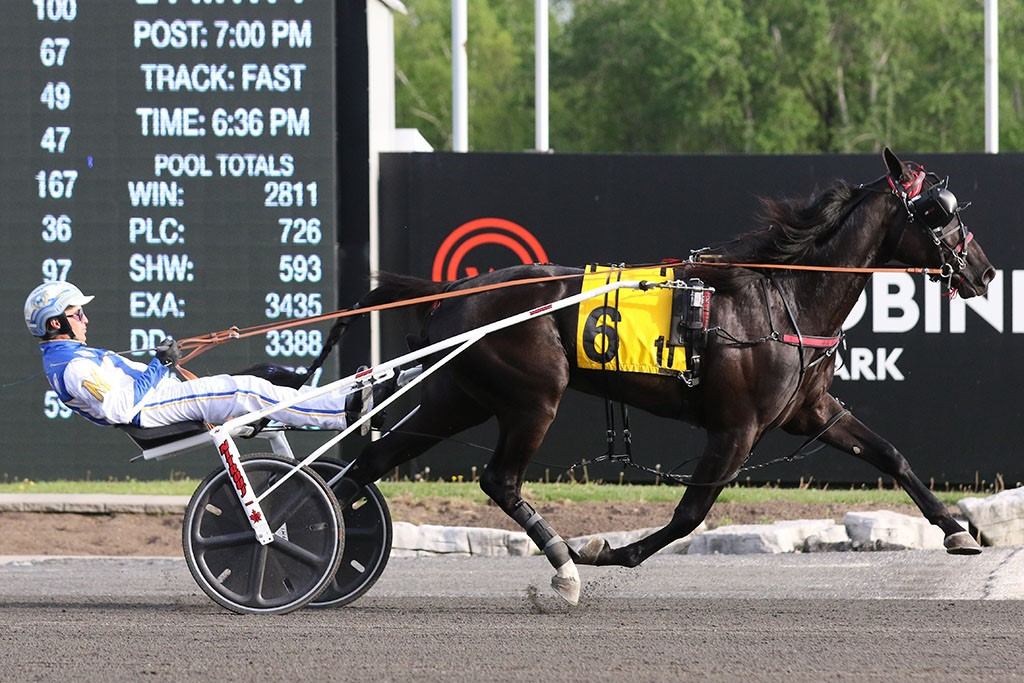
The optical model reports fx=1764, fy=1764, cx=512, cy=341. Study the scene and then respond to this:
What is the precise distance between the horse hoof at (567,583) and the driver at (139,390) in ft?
3.76

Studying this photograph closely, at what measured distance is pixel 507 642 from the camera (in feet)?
22.8

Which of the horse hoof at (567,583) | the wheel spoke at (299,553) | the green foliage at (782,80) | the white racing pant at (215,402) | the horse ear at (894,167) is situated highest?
the green foliage at (782,80)

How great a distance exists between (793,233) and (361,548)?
2.43 metres

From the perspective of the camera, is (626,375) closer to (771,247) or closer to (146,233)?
(771,247)

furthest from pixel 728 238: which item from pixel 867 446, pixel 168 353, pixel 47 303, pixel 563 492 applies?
pixel 47 303

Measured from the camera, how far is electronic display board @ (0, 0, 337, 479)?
12930 mm

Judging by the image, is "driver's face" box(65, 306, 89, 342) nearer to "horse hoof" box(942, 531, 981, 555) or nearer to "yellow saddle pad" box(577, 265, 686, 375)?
"yellow saddle pad" box(577, 265, 686, 375)

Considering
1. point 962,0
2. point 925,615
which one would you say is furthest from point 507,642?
point 962,0

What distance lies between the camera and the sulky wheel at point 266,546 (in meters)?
7.66

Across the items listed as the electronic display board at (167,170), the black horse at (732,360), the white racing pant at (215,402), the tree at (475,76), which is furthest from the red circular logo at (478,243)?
the tree at (475,76)

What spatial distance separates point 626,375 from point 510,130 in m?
36.1

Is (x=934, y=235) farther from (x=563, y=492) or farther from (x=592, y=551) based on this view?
(x=563, y=492)

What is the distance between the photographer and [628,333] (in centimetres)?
762

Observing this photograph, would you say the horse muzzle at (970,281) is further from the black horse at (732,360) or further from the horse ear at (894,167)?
the horse ear at (894,167)
